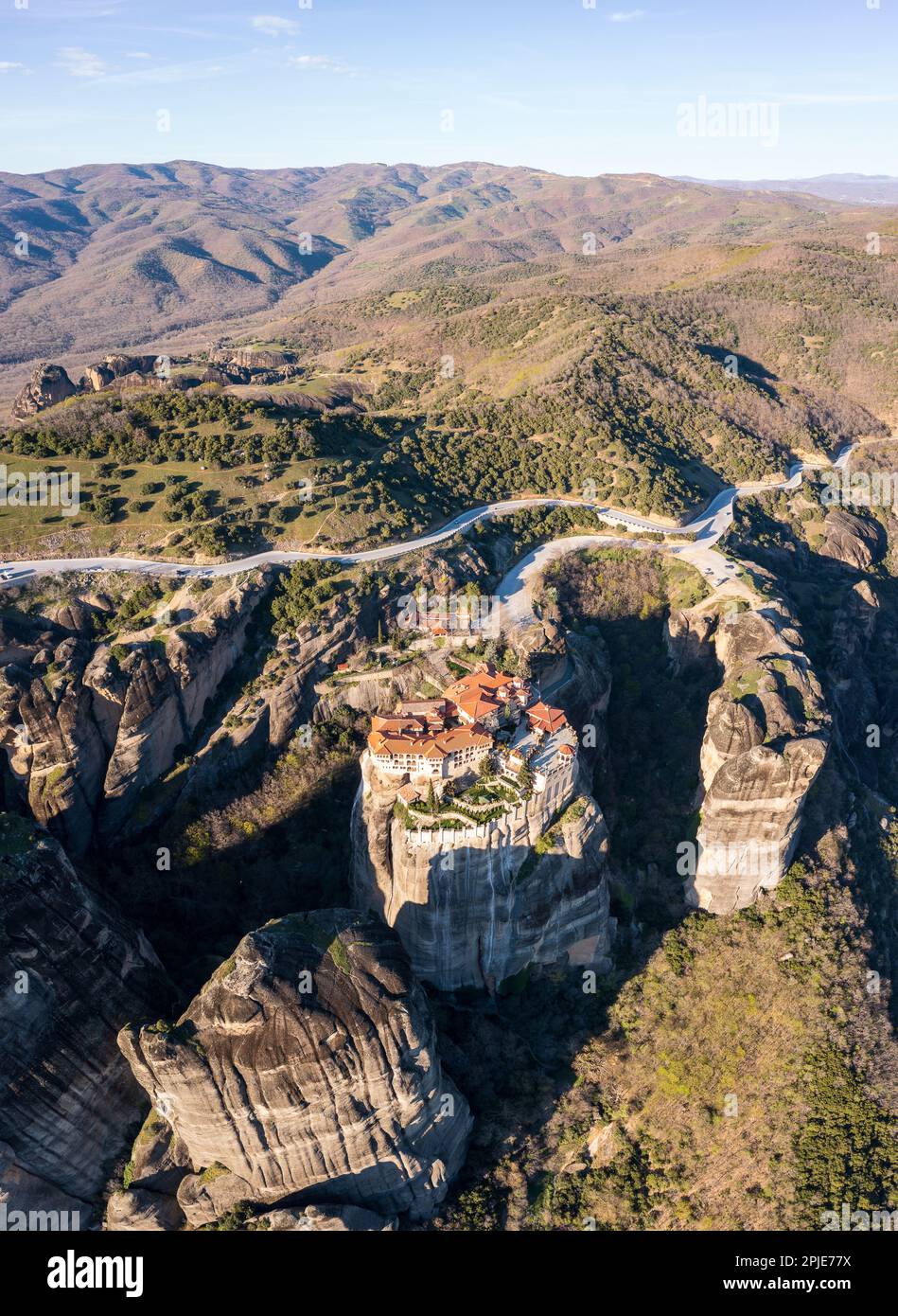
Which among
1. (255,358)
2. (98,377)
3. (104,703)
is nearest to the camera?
(104,703)

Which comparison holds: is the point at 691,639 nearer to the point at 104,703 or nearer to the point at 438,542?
the point at 438,542

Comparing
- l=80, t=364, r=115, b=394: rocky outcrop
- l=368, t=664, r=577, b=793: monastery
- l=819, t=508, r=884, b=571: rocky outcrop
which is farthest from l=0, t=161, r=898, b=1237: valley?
l=819, t=508, r=884, b=571: rocky outcrop

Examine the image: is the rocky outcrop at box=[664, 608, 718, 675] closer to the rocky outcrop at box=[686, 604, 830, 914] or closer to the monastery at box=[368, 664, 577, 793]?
the rocky outcrop at box=[686, 604, 830, 914]

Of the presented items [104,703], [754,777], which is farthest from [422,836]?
[104,703]

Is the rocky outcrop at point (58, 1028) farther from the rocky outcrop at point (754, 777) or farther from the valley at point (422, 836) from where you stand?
the rocky outcrop at point (754, 777)

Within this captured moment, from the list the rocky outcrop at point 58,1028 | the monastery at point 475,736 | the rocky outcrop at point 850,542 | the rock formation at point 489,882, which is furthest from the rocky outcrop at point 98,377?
the rocky outcrop at point 850,542

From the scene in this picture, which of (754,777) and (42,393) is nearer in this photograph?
(754,777)

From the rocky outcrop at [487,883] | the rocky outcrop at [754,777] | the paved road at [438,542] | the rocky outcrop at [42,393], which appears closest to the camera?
the rocky outcrop at [487,883]
